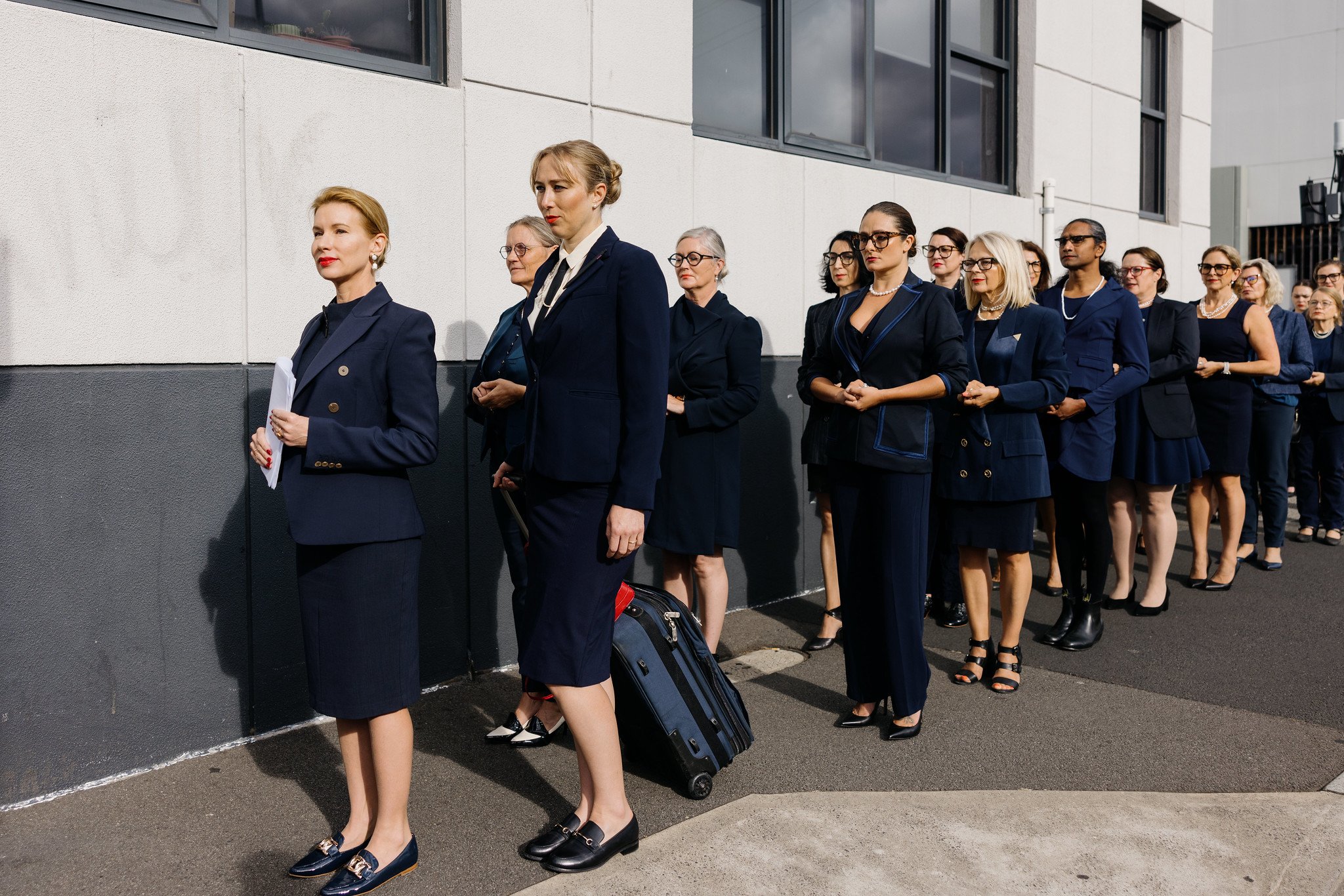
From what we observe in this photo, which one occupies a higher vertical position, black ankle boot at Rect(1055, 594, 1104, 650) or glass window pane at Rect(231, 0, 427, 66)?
glass window pane at Rect(231, 0, 427, 66)

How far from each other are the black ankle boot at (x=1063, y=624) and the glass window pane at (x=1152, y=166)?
6.37 m

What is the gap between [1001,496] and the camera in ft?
15.9

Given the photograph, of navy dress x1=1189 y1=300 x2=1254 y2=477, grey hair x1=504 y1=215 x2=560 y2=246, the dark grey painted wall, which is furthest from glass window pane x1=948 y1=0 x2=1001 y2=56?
the dark grey painted wall

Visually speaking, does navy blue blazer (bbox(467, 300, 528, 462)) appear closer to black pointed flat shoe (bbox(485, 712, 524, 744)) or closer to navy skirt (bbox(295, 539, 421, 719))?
navy skirt (bbox(295, 539, 421, 719))

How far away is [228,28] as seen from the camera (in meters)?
4.30

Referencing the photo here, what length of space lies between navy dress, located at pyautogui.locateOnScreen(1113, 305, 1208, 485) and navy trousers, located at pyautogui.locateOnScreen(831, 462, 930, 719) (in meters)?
2.56

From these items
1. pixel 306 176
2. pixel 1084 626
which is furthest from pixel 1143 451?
pixel 306 176

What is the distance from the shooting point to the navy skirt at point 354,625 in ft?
10.0

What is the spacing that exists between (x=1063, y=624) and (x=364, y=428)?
4.15m

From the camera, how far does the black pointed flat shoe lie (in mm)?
4277

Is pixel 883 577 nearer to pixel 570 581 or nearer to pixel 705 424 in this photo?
pixel 705 424

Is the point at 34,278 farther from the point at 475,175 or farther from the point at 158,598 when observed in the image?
the point at 475,175

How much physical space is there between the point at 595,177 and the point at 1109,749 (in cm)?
291

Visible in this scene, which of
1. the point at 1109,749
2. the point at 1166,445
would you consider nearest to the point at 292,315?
the point at 1109,749
